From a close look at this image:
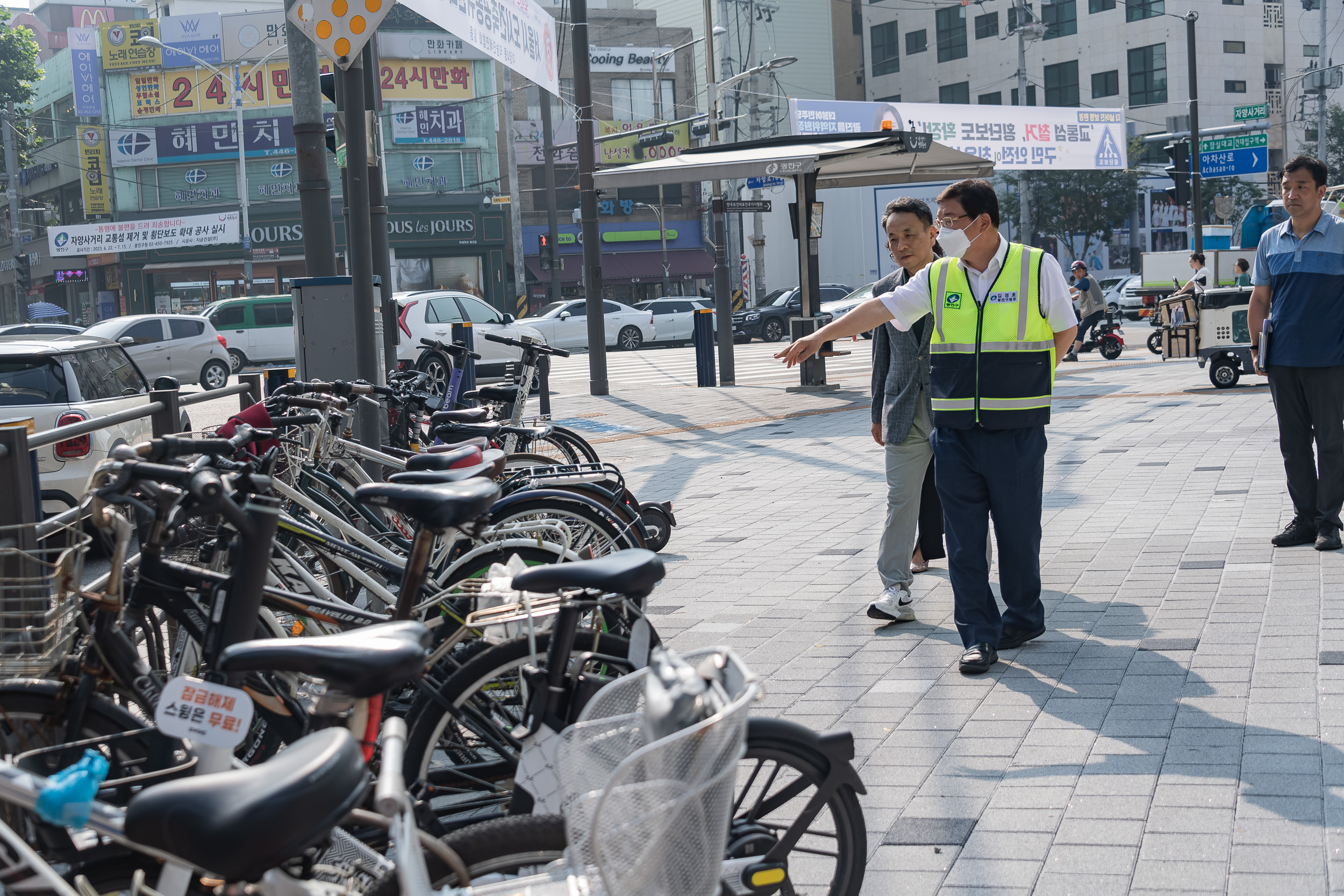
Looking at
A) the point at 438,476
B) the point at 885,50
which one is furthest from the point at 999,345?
the point at 885,50

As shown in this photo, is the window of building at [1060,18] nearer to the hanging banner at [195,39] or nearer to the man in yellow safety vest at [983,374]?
the hanging banner at [195,39]

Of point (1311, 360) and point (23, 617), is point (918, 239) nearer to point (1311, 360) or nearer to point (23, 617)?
point (1311, 360)

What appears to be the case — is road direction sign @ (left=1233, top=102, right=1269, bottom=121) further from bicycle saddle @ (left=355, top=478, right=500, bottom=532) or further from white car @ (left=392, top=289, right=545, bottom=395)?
bicycle saddle @ (left=355, top=478, right=500, bottom=532)

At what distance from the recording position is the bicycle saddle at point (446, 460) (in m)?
4.20

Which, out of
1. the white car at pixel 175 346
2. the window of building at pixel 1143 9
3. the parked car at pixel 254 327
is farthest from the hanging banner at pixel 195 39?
the window of building at pixel 1143 9

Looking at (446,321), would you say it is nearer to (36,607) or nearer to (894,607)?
(894,607)

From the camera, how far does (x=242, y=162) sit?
43688 mm

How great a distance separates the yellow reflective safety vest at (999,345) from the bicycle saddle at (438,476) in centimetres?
201

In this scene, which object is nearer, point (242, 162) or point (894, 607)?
point (894, 607)

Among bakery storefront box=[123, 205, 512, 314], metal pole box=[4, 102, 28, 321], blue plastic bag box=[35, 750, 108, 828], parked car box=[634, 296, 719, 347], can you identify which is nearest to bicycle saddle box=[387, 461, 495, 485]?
blue plastic bag box=[35, 750, 108, 828]

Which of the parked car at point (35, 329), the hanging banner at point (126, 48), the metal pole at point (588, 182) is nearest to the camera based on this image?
the metal pole at point (588, 182)

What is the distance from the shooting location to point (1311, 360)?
21.6ft

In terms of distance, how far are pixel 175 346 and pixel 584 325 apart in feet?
36.8

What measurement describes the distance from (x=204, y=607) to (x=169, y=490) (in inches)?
14.5
